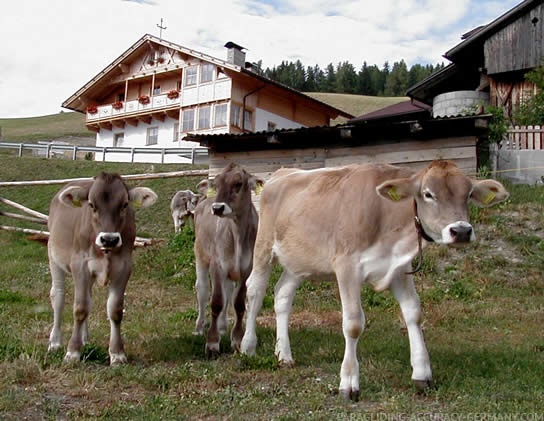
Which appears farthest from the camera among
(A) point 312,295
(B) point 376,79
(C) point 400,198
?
(B) point 376,79

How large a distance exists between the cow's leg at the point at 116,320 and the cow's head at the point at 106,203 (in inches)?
21.7

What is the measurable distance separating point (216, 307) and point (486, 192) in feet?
12.3

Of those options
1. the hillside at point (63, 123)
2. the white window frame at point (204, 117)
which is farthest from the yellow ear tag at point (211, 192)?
the hillside at point (63, 123)

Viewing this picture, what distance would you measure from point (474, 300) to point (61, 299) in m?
6.83

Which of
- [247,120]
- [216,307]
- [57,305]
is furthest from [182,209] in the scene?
[247,120]

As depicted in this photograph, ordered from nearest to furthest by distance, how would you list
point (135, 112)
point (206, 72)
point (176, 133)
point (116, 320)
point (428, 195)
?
point (428, 195) → point (116, 320) → point (206, 72) → point (176, 133) → point (135, 112)

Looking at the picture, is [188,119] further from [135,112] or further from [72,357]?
[72,357]

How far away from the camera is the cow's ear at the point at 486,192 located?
641cm

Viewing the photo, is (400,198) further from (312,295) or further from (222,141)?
(222,141)

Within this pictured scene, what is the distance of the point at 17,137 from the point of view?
276 ft

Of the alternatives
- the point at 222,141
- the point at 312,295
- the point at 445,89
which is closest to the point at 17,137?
the point at 445,89

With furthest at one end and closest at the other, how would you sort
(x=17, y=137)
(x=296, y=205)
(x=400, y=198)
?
1. (x=17, y=137)
2. (x=296, y=205)
3. (x=400, y=198)

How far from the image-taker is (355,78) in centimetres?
13738

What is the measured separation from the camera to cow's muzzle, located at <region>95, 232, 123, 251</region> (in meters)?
7.11
